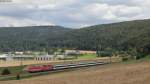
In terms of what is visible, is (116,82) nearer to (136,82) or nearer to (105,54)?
(136,82)

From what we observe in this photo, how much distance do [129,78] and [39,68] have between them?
4592cm

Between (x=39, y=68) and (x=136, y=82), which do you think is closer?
(x=136, y=82)

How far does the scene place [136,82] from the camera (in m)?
35.2

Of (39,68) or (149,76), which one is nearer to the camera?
(149,76)

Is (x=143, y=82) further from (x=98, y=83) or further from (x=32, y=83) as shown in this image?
(x=32, y=83)

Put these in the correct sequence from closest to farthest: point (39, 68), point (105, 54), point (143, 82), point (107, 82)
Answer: point (143, 82) → point (107, 82) → point (39, 68) → point (105, 54)

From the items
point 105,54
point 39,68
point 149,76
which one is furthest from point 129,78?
point 105,54

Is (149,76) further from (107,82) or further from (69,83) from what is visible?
(69,83)

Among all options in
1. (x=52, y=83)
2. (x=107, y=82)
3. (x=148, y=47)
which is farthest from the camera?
(x=148, y=47)

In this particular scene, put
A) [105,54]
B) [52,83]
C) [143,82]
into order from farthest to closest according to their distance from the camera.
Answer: [105,54] → [52,83] → [143,82]

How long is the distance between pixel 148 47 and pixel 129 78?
74167mm

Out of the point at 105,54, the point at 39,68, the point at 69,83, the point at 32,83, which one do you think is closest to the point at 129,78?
the point at 69,83

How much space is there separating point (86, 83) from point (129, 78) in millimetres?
3950

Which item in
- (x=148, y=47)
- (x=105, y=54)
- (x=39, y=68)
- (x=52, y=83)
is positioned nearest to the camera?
(x=52, y=83)
